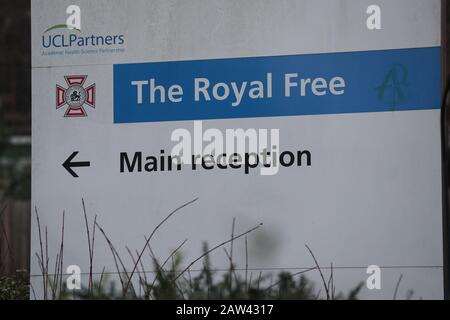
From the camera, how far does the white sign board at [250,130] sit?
8.16 meters

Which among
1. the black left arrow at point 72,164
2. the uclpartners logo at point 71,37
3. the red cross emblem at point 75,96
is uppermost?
the uclpartners logo at point 71,37

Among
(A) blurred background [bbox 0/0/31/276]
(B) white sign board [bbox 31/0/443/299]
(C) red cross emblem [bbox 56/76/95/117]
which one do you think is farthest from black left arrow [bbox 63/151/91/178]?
(A) blurred background [bbox 0/0/31/276]

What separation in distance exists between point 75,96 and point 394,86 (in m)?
2.05

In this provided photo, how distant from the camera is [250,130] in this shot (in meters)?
8.38

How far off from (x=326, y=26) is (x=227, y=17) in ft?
2.08

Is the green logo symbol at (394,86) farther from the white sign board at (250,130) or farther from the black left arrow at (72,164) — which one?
the black left arrow at (72,164)

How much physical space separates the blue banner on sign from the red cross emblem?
0.61 ft

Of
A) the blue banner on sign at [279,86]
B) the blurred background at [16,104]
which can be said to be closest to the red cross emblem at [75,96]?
the blue banner on sign at [279,86]

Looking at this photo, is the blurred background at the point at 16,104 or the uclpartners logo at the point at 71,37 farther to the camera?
the blurred background at the point at 16,104

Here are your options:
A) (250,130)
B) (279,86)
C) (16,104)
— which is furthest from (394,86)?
(16,104)

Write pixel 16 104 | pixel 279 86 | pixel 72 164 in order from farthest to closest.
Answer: pixel 16 104, pixel 72 164, pixel 279 86

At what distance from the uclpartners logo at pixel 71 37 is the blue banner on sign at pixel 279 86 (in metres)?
0.25

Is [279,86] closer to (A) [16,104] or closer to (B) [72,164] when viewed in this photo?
(B) [72,164]

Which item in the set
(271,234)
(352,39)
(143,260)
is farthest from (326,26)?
(143,260)
